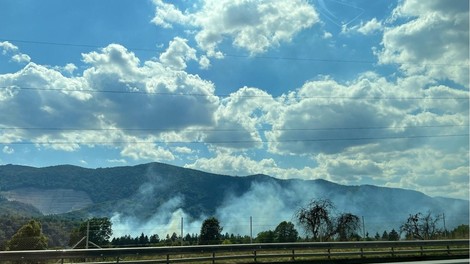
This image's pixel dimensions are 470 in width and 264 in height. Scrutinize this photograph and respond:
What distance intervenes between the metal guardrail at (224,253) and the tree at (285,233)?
20.2 ft

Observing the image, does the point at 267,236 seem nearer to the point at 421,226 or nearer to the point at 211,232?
the point at 211,232

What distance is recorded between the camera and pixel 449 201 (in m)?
165

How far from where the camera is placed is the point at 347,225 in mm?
37906

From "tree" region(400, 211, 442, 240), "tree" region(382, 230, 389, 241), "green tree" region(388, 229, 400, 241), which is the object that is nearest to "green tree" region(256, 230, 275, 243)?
"tree" region(382, 230, 389, 241)

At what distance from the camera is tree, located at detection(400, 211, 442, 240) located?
1529 inches

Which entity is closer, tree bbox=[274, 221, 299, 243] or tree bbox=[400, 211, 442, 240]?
tree bbox=[274, 221, 299, 243]

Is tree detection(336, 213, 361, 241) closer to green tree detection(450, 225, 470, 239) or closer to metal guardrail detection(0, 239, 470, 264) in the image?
green tree detection(450, 225, 470, 239)

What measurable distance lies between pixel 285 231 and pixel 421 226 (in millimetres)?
13544

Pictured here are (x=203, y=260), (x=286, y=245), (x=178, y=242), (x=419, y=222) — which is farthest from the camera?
(x=419, y=222)

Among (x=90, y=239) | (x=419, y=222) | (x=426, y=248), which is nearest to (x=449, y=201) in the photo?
(x=419, y=222)

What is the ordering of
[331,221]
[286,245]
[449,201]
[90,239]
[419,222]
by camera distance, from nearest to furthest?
[286,245] < [90,239] < [331,221] < [419,222] < [449,201]

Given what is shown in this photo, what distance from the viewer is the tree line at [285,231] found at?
28.3 meters

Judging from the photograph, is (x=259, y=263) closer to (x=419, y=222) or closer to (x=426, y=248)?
(x=426, y=248)

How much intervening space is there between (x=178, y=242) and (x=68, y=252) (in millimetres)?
10161
